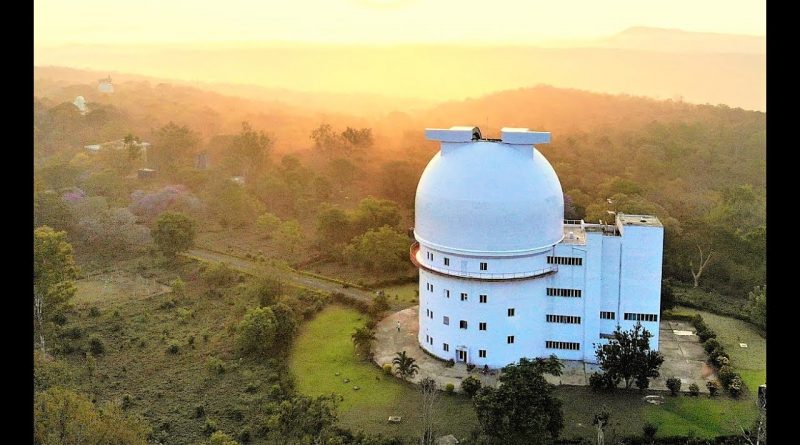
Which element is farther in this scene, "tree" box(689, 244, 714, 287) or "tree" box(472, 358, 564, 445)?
"tree" box(689, 244, 714, 287)

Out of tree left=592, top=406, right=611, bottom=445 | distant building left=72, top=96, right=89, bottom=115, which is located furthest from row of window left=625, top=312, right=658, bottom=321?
distant building left=72, top=96, right=89, bottom=115

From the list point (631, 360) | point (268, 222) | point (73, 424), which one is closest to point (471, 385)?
point (631, 360)

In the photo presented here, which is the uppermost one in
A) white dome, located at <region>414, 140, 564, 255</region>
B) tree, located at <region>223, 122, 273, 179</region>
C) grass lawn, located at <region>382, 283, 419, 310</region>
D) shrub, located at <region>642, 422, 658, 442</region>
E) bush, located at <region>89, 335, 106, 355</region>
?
tree, located at <region>223, 122, 273, 179</region>

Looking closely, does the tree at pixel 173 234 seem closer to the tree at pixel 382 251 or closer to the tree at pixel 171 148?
the tree at pixel 382 251

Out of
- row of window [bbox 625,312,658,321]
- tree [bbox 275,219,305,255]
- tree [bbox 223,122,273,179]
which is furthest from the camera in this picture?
tree [bbox 223,122,273,179]

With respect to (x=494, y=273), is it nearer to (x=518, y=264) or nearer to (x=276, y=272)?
(x=518, y=264)

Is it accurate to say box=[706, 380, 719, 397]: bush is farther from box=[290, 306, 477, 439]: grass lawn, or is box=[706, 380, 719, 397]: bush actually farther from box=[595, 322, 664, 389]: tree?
box=[290, 306, 477, 439]: grass lawn

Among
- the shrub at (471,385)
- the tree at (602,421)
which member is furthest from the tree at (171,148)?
the tree at (602,421)
